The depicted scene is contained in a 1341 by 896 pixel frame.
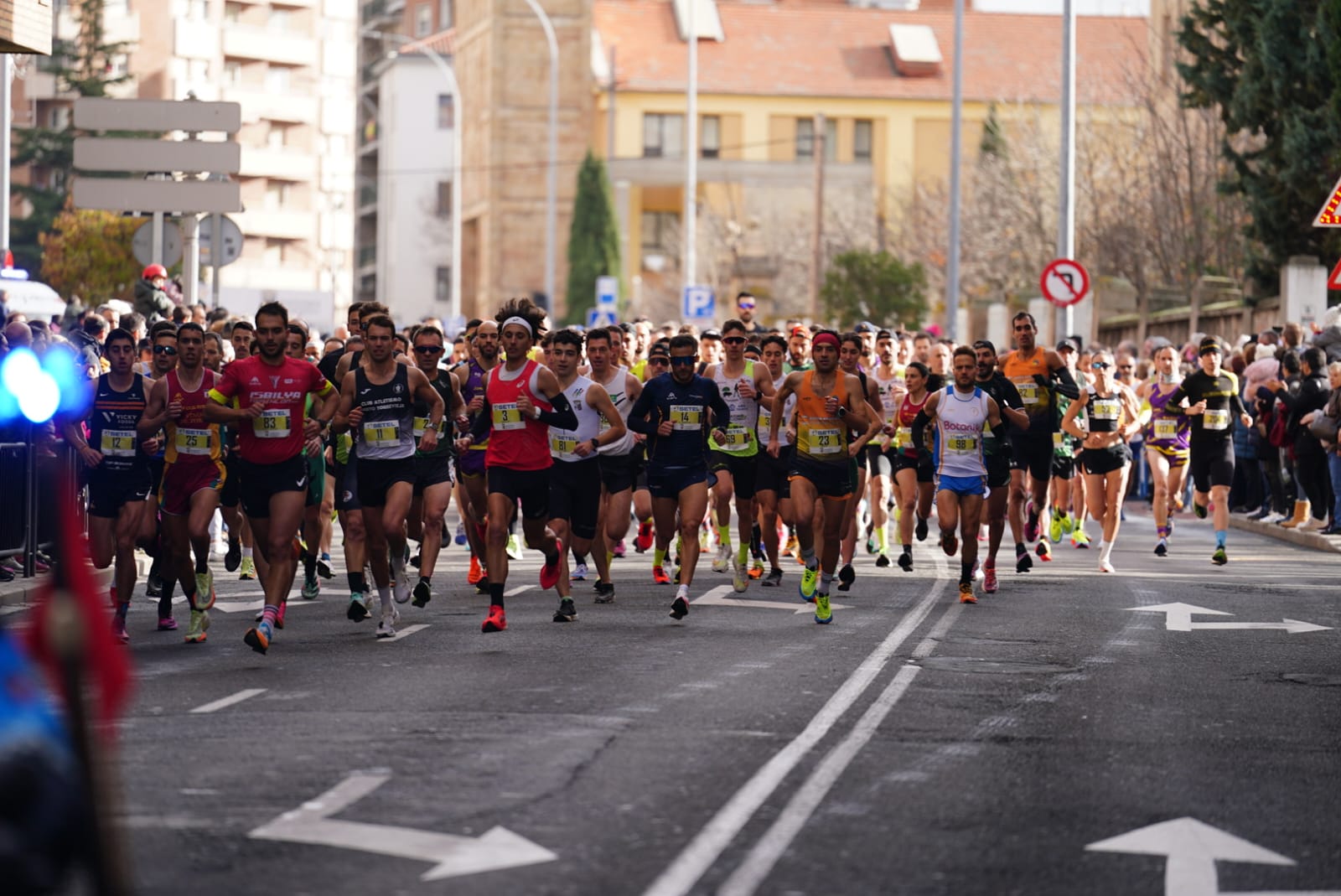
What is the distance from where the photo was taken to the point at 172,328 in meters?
16.9

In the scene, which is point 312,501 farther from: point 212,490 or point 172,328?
point 212,490

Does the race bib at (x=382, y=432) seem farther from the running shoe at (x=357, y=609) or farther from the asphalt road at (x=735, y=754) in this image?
the asphalt road at (x=735, y=754)

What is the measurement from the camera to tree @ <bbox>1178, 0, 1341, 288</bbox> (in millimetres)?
33625

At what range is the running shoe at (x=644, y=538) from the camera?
2147 cm

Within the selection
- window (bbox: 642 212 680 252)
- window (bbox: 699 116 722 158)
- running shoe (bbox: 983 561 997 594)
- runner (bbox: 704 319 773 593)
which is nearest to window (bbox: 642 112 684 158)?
window (bbox: 699 116 722 158)

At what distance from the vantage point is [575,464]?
15938mm

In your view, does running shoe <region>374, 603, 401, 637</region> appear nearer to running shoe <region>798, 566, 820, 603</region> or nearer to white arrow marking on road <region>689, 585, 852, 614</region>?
white arrow marking on road <region>689, 585, 852, 614</region>

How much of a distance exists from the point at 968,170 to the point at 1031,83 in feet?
71.2

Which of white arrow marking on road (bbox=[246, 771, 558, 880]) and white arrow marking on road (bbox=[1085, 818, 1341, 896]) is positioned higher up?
white arrow marking on road (bbox=[246, 771, 558, 880])

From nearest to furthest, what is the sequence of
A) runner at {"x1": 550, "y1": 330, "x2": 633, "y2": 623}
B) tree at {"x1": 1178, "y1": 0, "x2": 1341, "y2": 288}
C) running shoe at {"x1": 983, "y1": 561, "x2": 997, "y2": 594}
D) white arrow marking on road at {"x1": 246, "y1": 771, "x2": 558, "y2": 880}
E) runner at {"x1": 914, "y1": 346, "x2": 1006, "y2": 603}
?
white arrow marking on road at {"x1": 246, "y1": 771, "x2": 558, "y2": 880} → runner at {"x1": 550, "y1": 330, "x2": 633, "y2": 623} → runner at {"x1": 914, "y1": 346, "x2": 1006, "y2": 603} → running shoe at {"x1": 983, "y1": 561, "x2": 997, "y2": 594} → tree at {"x1": 1178, "y1": 0, "x2": 1341, "y2": 288}

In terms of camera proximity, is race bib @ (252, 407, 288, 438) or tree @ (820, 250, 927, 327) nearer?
race bib @ (252, 407, 288, 438)

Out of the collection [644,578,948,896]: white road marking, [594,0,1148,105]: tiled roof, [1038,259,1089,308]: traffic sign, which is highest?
[594,0,1148,105]: tiled roof

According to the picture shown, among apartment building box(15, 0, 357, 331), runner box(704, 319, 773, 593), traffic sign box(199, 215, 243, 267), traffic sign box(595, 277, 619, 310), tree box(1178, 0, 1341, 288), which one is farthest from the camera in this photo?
apartment building box(15, 0, 357, 331)

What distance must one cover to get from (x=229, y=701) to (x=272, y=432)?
2.84m
